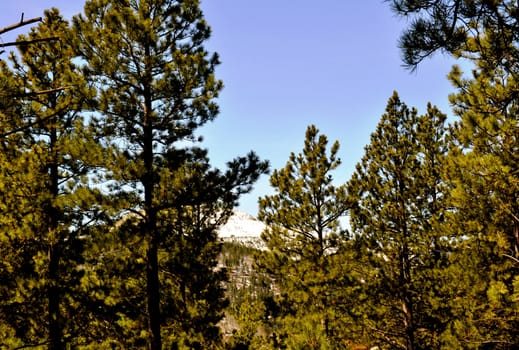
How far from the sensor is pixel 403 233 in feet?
42.7

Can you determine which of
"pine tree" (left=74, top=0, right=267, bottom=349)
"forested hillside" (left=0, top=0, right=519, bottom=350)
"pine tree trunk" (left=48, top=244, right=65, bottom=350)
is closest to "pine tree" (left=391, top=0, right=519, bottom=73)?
"forested hillside" (left=0, top=0, right=519, bottom=350)

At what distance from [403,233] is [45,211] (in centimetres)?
1144

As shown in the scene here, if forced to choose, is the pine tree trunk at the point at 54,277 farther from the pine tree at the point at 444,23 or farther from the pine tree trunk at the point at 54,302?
the pine tree at the point at 444,23

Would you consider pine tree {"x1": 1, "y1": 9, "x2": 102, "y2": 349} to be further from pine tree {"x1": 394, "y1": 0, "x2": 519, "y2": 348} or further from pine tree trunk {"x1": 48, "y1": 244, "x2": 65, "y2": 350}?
pine tree {"x1": 394, "y1": 0, "x2": 519, "y2": 348}

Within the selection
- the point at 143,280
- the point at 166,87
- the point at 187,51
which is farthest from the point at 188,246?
the point at 187,51

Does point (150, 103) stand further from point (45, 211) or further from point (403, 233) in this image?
point (403, 233)

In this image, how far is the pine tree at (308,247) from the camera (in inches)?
506

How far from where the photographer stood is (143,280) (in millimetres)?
10648

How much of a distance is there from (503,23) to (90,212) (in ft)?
27.2

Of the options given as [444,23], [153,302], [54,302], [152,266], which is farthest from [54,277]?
[444,23]

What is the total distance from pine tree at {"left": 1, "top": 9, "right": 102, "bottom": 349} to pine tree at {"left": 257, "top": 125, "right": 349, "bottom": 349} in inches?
304

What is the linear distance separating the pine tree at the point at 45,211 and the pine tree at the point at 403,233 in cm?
924

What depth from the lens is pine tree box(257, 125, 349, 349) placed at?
1286cm

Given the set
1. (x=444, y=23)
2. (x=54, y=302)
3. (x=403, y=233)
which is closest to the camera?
(x=444, y=23)
